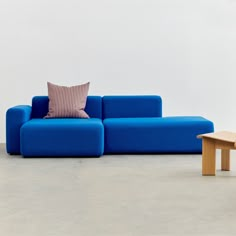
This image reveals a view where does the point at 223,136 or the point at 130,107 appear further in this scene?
the point at 130,107

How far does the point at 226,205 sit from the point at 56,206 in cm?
117

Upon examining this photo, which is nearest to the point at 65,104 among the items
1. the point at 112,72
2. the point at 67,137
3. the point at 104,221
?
the point at 67,137

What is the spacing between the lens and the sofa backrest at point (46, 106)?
20.9 ft

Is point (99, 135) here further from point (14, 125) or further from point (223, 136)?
point (223, 136)

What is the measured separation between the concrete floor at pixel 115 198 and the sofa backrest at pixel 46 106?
1156 mm

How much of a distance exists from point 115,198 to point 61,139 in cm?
199

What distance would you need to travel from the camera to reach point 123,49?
7.07 metres

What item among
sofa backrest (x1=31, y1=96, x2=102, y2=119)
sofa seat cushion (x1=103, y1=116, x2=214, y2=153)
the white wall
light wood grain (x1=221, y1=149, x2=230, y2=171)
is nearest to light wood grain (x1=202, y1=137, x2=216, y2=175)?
light wood grain (x1=221, y1=149, x2=230, y2=171)

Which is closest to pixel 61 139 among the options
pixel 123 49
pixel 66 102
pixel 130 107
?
pixel 66 102

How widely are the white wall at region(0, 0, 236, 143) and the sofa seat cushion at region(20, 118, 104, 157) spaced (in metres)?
1.60

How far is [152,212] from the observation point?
3262 mm

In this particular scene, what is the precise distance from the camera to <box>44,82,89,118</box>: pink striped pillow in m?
6.08

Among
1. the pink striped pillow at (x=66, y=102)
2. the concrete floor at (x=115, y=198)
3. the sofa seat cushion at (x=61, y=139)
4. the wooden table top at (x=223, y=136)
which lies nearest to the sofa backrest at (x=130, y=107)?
the pink striped pillow at (x=66, y=102)

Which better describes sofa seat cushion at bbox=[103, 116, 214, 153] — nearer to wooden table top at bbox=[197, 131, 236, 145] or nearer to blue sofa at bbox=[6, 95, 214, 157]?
blue sofa at bbox=[6, 95, 214, 157]
